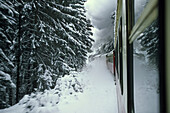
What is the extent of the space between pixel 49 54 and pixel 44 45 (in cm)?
63

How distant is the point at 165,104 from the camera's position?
0.35m

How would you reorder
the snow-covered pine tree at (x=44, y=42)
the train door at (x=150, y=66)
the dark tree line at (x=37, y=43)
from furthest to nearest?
the snow-covered pine tree at (x=44, y=42) < the dark tree line at (x=37, y=43) < the train door at (x=150, y=66)

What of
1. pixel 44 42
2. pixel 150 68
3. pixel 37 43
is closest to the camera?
pixel 150 68


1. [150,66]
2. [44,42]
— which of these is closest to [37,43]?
[44,42]

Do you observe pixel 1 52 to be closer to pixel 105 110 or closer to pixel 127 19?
pixel 105 110

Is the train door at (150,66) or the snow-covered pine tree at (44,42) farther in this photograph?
the snow-covered pine tree at (44,42)

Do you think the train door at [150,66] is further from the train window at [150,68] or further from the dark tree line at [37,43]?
the dark tree line at [37,43]

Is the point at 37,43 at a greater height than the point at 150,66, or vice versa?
the point at 37,43

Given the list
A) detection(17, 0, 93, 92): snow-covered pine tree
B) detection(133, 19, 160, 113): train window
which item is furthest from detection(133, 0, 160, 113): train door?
detection(17, 0, 93, 92): snow-covered pine tree

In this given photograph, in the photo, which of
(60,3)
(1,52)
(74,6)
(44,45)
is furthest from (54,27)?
(1,52)

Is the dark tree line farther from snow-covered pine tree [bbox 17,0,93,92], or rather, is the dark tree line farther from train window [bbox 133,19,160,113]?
train window [bbox 133,19,160,113]

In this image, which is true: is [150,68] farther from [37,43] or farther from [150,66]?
[37,43]

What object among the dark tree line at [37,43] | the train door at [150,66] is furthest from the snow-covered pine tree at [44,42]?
the train door at [150,66]

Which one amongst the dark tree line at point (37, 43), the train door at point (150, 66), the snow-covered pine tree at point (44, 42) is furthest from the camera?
the snow-covered pine tree at point (44, 42)
